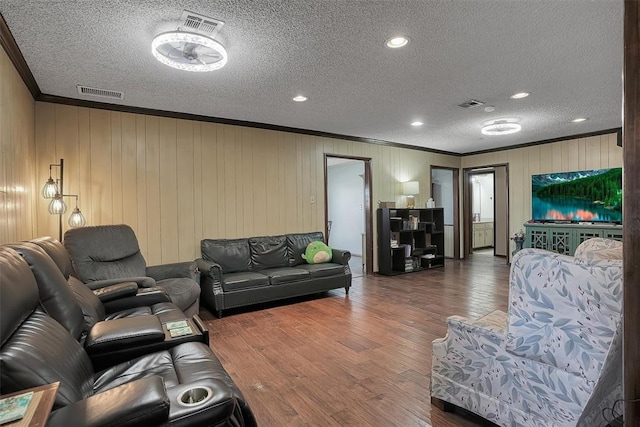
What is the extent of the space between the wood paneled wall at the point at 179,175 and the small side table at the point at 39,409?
3.59 meters

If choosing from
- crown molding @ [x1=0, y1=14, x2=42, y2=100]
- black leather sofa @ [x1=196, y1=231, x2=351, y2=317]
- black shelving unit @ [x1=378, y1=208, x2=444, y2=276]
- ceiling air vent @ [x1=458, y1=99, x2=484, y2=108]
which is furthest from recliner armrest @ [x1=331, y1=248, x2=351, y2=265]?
crown molding @ [x1=0, y1=14, x2=42, y2=100]

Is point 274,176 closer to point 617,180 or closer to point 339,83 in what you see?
point 339,83

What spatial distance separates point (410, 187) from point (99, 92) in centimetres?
522

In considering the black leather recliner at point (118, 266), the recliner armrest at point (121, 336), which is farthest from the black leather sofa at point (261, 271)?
the recliner armrest at point (121, 336)

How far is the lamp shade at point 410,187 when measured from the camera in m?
6.70

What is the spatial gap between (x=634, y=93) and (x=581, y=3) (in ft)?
6.45

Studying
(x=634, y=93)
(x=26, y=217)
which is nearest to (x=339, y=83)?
(x=634, y=93)

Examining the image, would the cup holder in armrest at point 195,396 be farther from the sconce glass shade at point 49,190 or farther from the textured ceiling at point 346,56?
the sconce glass shade at point 49,190

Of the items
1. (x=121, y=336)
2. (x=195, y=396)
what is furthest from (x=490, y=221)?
(x=195, y=396)

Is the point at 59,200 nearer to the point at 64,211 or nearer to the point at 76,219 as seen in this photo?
the point at 64,211

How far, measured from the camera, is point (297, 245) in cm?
519

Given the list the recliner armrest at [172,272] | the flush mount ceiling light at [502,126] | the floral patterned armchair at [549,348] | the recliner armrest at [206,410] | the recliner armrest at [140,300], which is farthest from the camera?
the flush mount ceiling light at [502,126]

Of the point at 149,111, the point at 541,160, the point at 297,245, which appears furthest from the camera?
the point at 541,160

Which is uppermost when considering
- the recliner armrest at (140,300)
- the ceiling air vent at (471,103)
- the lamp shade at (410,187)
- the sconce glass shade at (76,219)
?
the ceiling air vent at (471,103)
